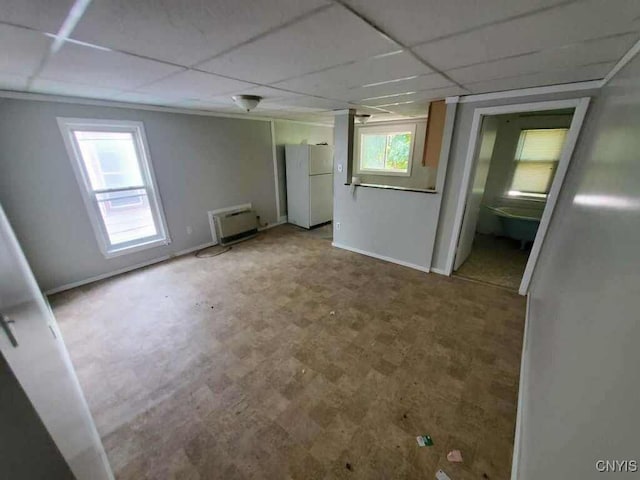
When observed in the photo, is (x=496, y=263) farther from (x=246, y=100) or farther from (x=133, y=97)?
(x=133, y=97)

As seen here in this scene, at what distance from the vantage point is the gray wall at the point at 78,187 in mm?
2551

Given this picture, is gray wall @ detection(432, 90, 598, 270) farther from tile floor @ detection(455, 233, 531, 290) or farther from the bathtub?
the bathtub

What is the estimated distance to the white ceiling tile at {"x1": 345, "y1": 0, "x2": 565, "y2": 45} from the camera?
84 centimetres

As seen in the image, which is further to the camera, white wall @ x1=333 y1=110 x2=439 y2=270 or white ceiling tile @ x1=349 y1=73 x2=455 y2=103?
white wall @ x1=333 y1=110 x2=439 y2=270

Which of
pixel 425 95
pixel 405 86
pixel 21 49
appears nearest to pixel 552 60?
pixel 405 86

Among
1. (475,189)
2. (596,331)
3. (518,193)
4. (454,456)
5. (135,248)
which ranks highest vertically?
(475,189)

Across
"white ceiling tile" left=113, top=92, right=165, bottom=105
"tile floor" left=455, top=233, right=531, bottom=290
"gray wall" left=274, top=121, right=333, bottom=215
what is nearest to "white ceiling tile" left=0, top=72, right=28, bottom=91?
"white ceiling tile" left=113, top=92, right=165, bottom=105

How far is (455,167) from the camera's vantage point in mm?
2900

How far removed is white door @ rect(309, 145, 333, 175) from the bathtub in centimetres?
328

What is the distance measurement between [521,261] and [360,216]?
254 centimetres

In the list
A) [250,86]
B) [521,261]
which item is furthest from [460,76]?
[521,261]

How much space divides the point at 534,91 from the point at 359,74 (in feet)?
6.13

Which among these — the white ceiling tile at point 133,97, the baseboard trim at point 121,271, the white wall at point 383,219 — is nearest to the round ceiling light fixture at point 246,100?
the white ceiling tile at point 133,97

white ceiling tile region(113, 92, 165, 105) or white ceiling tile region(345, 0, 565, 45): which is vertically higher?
white ceiling tile region(113, 92, 165, 105)
